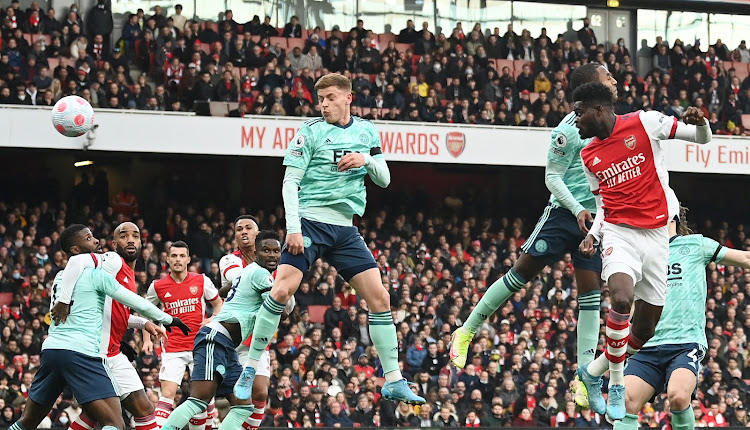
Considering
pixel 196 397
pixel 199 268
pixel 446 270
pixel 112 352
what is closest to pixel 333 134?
pixel 196 397

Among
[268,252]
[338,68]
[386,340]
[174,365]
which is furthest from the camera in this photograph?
[338,68]

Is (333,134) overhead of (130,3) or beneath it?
beneath

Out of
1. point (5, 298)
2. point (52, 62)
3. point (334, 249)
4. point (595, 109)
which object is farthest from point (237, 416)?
point (52, 62)

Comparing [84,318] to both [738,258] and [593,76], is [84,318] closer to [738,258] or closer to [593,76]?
[593,76]

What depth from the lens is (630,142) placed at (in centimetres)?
829

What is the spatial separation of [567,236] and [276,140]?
1305 centimetres

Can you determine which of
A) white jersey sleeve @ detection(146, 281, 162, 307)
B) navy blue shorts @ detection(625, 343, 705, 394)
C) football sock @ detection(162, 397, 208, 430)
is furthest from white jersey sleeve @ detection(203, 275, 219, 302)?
navy blue shorts @ detection(625, 343, 705, 394)

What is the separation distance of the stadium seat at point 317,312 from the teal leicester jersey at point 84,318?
1059cm

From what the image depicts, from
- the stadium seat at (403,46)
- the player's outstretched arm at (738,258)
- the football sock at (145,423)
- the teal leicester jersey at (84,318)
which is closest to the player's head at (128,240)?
the teal leicester jersey at (84,318)

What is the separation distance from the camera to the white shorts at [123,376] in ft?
34.2

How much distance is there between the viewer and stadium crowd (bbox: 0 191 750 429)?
698 inches

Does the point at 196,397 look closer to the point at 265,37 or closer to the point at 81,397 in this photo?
the point at 81,397

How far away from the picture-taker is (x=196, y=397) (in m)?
9.80

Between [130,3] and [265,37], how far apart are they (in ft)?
9.79
